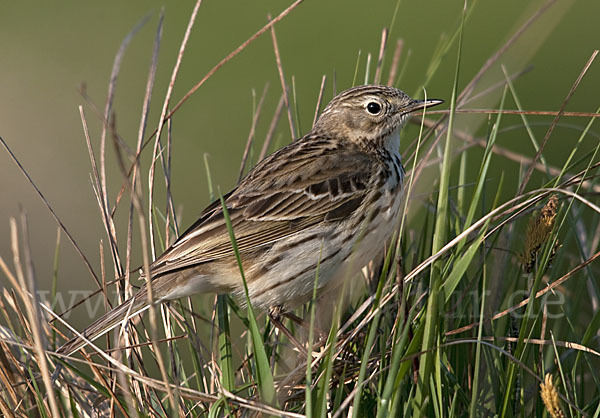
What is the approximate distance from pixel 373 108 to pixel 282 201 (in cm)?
71

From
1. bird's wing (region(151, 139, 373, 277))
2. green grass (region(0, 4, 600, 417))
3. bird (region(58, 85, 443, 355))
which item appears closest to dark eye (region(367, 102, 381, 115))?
bird (region(58, 85, 443, 355))

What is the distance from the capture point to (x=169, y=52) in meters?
11.8

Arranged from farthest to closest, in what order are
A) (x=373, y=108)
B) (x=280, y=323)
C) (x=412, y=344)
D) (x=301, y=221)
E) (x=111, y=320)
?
(x=373, y=108) → (x=301, y=221) → (x=280, y=323) → (x=111, y=320) → (x=412, y=344)

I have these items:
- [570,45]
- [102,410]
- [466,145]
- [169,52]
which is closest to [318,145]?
[466,145]

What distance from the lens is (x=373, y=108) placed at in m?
4.76

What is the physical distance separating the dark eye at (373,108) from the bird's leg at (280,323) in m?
1.15

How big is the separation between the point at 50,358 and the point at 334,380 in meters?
1.11

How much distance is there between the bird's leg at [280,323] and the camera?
3.98 metres

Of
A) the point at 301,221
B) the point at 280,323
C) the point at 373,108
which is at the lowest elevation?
the point at 280,323

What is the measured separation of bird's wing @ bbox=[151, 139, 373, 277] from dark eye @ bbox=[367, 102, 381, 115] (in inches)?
10.6

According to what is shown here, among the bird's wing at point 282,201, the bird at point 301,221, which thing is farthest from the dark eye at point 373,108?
the bird's wing at point 282,201

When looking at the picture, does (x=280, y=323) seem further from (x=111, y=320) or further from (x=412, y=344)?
(x=412, y=344)

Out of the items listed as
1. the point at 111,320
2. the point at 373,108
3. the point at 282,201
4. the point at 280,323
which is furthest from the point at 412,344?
the point at 373,108

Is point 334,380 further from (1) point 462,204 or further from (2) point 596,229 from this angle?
(2) point 596,229
